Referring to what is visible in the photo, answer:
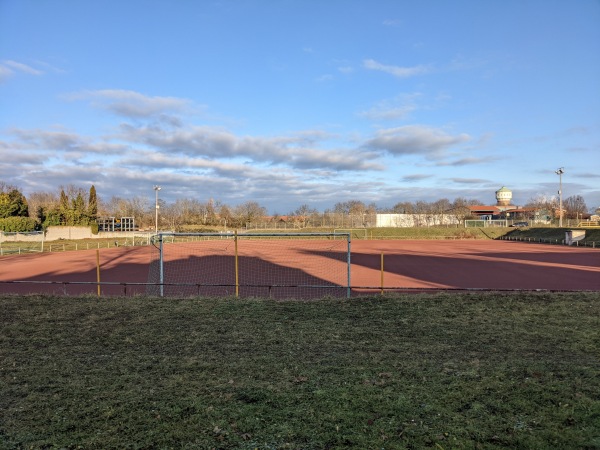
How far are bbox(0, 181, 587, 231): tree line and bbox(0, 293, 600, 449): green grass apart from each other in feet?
144

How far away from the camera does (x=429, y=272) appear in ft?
69.6

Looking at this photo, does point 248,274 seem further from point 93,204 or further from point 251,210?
point 251,210

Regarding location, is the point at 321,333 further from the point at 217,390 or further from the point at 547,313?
the point at 547,313

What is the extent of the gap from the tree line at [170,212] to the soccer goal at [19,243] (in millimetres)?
2431

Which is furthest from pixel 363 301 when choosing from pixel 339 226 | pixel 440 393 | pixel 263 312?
pixel 339 226

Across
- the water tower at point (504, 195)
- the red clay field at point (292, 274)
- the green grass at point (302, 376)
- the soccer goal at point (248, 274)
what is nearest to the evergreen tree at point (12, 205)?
the red clay field at point (292, 274)

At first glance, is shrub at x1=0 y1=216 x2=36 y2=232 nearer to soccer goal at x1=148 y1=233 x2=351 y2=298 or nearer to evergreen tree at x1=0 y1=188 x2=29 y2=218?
evergreen tree at x1=0 y1=188 x2=29 y2=218

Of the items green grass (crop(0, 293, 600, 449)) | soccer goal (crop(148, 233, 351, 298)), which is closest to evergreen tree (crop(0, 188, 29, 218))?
soccer goal (crop(148, 233, 351, 298))

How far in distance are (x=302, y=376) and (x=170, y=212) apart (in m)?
83.4

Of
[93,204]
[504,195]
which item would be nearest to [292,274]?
[93,204]

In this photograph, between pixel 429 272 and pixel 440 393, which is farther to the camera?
pixel 429 272

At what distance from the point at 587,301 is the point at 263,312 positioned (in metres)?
7.62

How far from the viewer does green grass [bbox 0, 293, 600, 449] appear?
3.88 metres

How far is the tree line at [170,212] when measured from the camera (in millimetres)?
47531
